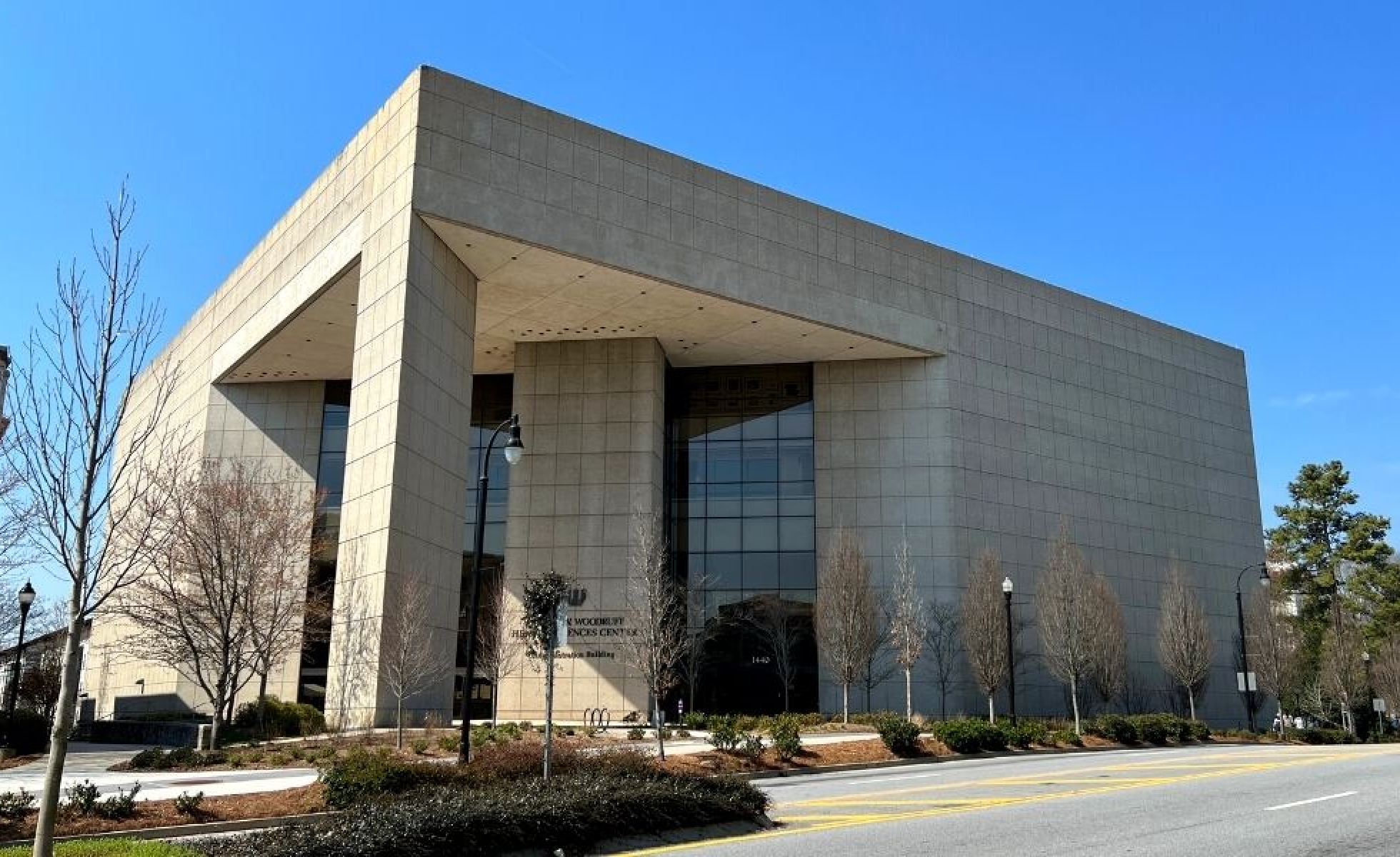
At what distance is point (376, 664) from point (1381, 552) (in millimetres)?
62233

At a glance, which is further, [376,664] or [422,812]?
[376,664]

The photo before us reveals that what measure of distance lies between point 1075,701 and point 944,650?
6702 mm

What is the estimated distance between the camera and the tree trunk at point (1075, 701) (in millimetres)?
36128

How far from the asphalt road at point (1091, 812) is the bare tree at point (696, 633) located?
22193 mm

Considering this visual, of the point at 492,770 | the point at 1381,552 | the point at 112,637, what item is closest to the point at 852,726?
the point at 492,770

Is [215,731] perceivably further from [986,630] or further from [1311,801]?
[986,630]

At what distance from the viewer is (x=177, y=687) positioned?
49344mm

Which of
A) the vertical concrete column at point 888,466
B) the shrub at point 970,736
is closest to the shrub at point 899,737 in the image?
the shrub at point 970,736

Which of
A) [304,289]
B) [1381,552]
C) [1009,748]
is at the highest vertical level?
[304,289]

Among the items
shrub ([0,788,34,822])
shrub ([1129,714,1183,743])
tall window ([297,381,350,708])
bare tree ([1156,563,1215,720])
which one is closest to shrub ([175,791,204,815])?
shrub ([0,788,34,822])

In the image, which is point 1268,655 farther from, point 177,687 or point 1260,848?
point 177,687

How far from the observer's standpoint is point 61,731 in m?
8.93

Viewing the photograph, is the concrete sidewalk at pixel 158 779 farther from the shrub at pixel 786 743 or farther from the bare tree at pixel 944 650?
the bare tree at pixel 944 650

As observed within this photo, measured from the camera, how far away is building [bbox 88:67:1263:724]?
37.5m
